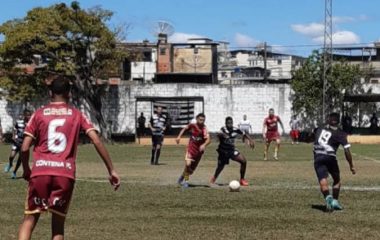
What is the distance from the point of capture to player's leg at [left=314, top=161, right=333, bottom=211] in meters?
12.6

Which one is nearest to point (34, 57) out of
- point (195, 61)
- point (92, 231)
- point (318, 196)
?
point (195, 61)

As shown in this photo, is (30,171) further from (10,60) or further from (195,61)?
(195,61)

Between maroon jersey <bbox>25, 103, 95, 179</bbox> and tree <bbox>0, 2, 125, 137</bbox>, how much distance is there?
38.5 metres

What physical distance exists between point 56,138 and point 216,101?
43.9 meters

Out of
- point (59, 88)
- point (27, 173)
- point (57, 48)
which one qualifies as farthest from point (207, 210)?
point (57, 48)

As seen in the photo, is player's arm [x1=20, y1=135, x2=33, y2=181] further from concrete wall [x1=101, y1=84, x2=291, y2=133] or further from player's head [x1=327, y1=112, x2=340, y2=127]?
Result: concrete wall [x1=101, y1=84, x2=291, y2=133]

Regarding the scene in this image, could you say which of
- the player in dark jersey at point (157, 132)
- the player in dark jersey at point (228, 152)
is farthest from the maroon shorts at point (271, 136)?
the player in dark jersey at point (228, 152)

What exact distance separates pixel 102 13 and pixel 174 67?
17.3m

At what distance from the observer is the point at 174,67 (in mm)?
64625

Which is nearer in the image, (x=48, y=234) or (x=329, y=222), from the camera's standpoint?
(x=48, y=234)

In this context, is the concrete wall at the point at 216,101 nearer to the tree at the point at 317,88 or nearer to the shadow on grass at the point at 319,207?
the tree at the point at 317,88

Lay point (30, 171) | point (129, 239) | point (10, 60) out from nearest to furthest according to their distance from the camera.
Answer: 1. point (30, 171)
2. point (129, 239)
3. point (10, 60)

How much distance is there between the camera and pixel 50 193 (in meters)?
7.32

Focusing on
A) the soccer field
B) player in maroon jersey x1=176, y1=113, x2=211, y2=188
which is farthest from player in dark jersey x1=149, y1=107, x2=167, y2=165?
player in maroon jersey x1=176, y1=113, x2=211, y2=188
